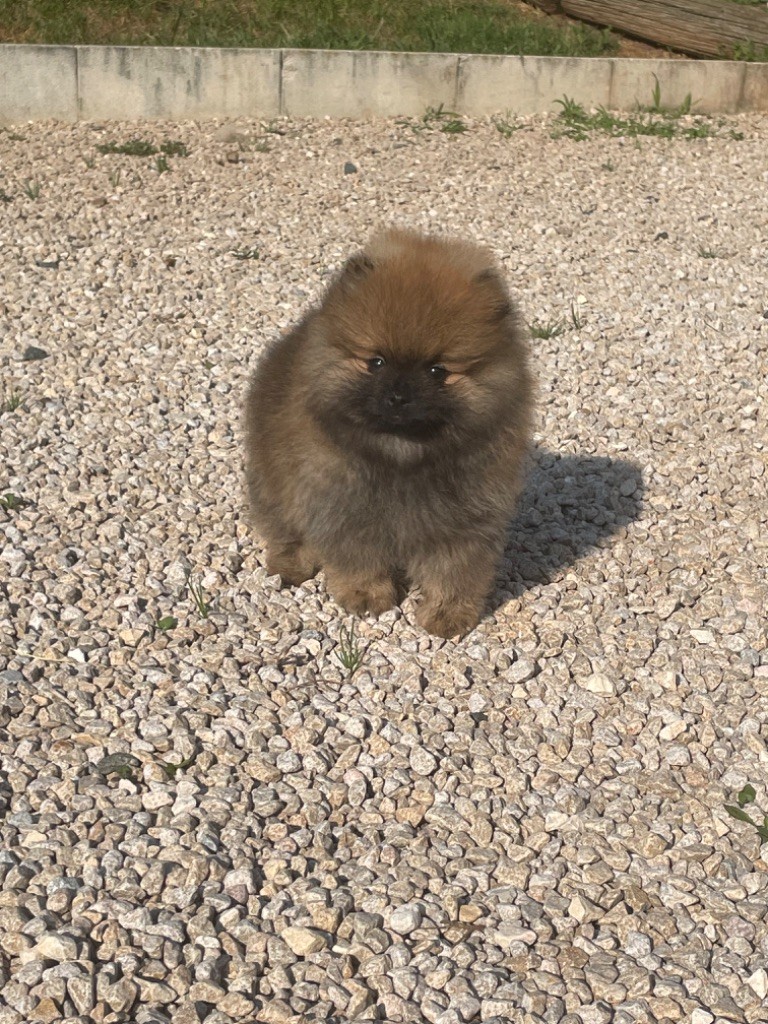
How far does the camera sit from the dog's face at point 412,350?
3.35 metres

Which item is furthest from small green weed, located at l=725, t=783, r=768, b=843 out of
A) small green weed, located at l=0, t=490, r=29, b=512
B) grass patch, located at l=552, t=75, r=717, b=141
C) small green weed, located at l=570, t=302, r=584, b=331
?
grass patch, located at l=552, t=75, r=717, b=141

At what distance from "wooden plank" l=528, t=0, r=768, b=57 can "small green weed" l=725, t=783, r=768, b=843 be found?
836 centimetres

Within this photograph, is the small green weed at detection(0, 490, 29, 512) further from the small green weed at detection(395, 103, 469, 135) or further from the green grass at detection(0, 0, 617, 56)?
the green grass at detection(0, 0, 617, 56)

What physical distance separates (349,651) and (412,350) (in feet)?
3.49

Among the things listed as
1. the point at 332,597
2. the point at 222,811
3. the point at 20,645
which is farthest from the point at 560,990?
the point at 20,645

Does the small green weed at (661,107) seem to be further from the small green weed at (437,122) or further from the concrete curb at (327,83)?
the small green weed at (437,122)

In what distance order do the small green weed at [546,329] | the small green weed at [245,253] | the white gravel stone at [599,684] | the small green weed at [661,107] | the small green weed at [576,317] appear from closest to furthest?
the white gravel stone at [599,684] → the small green weed at [546,329] → the small green weed at [576,317] → the small green weed at [245,253] → the small green weed at [661,107]

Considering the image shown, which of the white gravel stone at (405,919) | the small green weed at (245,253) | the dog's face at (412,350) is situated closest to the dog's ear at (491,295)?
the dog's face at (412,350)

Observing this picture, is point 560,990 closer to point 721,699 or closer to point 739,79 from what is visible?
point 721,699

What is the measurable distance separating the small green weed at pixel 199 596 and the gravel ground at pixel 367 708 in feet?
0.06

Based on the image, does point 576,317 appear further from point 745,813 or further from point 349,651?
point 745,813

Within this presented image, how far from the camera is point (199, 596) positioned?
416cm

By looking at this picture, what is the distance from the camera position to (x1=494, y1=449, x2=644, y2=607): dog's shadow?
14.7 feet

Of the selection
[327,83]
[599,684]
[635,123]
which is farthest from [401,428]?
[635,123]
